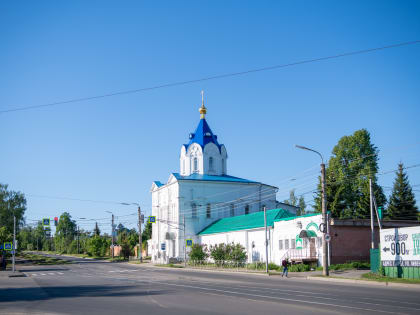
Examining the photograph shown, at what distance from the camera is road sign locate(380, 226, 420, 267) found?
25.1 m

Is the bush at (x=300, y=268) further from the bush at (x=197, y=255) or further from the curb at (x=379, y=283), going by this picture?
the bush at (x=197, y=255)

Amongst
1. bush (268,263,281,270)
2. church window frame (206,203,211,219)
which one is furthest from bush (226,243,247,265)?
church window frame (206,203,211,219)

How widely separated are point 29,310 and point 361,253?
96.9 feet

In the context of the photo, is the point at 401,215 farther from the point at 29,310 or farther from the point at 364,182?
the point at 29,310

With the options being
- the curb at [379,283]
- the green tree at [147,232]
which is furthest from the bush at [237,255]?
the green tree at [147,232]

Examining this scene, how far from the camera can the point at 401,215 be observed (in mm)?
53656

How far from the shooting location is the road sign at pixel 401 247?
2506 cm

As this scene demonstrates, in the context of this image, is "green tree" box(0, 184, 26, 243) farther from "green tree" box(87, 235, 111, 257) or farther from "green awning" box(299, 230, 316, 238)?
"green awning" box(299, 230, 316, 238)

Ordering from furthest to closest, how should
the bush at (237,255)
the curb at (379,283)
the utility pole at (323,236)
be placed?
the bush at (237,255) < the utility pole at (323,236) < the curb at (379,283)

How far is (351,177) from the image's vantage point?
2275 inches

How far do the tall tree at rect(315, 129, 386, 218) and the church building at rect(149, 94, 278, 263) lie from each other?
10727 mm

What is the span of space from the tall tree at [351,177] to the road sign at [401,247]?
27901 mm

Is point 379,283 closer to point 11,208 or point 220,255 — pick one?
point 220,255

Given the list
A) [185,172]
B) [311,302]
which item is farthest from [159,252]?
[311,302]
